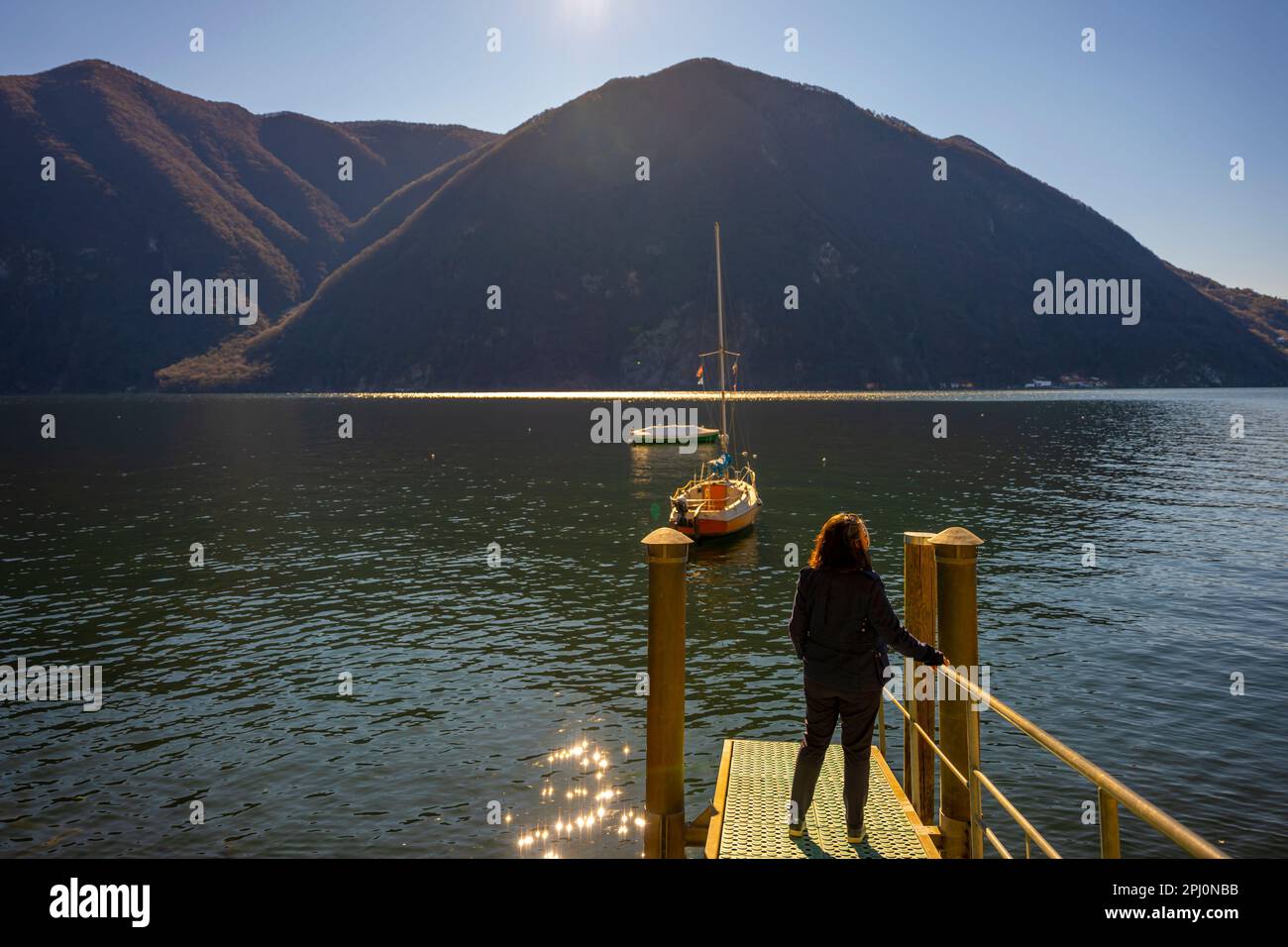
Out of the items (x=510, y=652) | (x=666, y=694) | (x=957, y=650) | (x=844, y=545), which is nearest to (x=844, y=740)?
(x=957, y=650)

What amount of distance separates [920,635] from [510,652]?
1307cm

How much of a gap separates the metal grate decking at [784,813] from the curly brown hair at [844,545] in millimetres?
2570

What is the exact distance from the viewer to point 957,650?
7.60 m

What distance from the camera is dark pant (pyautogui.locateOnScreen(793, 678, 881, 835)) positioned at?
A: 23.8 feet

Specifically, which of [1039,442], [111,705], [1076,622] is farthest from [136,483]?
[1039,442]

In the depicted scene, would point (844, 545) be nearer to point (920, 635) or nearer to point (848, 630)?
point (848, 630)

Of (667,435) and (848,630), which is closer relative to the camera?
(848,630)

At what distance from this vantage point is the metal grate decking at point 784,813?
7.60 m

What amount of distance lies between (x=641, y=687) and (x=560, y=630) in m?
4.97

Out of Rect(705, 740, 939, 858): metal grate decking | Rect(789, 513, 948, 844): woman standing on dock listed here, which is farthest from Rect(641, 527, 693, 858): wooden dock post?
Rect(789, 513, 948, 844): woman standing on dock

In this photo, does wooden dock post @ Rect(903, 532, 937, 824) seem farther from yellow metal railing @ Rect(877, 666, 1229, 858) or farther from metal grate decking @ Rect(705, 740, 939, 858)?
metal grate decking @ Rect(705, 740, 939, 858)

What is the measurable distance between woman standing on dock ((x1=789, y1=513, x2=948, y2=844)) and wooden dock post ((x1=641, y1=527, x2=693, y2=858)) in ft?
3.60

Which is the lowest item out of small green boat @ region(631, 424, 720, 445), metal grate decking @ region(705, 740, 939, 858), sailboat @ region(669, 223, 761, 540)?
metal grate decking @ region(705, 740, 939, 858)
